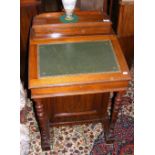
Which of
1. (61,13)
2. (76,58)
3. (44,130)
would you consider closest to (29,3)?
(61,13)

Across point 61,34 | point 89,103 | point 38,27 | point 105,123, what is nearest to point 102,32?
point 61,34

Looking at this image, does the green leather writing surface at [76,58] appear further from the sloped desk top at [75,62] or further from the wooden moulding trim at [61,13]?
the wooden moulding trim at [61,13]

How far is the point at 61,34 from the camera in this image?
131cm

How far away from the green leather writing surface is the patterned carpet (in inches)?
24.7

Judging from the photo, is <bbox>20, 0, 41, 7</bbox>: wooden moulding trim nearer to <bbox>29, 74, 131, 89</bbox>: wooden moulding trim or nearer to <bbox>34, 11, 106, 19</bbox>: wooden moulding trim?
<bbox>34, 11, 106, 19</bbox>: wooden moulding trim

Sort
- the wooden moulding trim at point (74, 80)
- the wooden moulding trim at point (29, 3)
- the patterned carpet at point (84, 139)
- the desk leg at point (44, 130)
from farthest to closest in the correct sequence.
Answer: the patterned carpet at point (84, 139), the wooden moulding trim at point (29, 3), the desk leg at point (44, 130), the wooden moulding trim at point (74, 80)

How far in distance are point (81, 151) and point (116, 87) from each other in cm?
59

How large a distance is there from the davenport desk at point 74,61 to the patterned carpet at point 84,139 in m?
0.10

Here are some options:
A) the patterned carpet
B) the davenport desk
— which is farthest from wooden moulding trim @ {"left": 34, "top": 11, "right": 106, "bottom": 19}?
the patterned carpet

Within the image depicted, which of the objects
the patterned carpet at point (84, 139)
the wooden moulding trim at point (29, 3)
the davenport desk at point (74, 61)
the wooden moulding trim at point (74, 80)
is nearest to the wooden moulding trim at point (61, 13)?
the davenport desk at point (74, 61)

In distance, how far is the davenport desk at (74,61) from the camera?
1.10 m

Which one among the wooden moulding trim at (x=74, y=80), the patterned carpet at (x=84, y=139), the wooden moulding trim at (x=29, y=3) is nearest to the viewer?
the wooden moulding trim at (x=74, y=80)

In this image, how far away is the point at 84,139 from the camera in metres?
1.61
